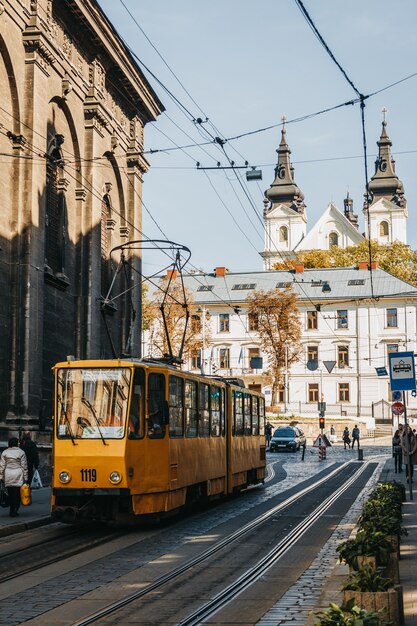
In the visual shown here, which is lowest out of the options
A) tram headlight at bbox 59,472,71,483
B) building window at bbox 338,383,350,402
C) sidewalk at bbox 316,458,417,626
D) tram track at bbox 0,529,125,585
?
tram track at bbox 0,529,125,585

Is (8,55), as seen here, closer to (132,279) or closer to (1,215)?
(1,215)

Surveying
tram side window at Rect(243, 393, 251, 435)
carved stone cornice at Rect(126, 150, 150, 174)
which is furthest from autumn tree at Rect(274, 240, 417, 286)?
tram side window at Rect(243, 393, 251, 435)

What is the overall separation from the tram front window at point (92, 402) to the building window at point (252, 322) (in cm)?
6904

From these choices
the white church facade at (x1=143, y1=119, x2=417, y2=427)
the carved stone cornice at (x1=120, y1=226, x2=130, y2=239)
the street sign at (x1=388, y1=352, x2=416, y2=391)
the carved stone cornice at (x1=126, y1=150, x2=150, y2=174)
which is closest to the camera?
the street sign at (x1=388, y1=352, x2=416, y2=391)

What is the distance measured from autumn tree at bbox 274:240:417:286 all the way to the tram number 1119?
81782mm

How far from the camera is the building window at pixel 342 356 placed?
309 feet

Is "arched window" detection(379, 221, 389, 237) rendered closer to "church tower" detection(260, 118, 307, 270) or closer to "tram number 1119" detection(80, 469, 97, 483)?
"church tower" detection(260, 118, 307, 270)

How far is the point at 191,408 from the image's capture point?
20281 mm

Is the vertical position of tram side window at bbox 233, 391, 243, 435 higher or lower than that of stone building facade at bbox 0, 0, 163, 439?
lower

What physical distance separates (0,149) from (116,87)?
11299mm

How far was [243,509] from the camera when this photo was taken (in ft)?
73.9

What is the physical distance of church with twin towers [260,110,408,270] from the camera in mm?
130625

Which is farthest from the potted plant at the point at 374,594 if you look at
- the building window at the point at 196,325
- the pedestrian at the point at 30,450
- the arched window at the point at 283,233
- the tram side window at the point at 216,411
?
the arched window at the point at 283,233

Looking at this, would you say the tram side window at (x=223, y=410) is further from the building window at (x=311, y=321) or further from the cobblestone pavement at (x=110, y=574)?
the building window at (x=311, y=321)
